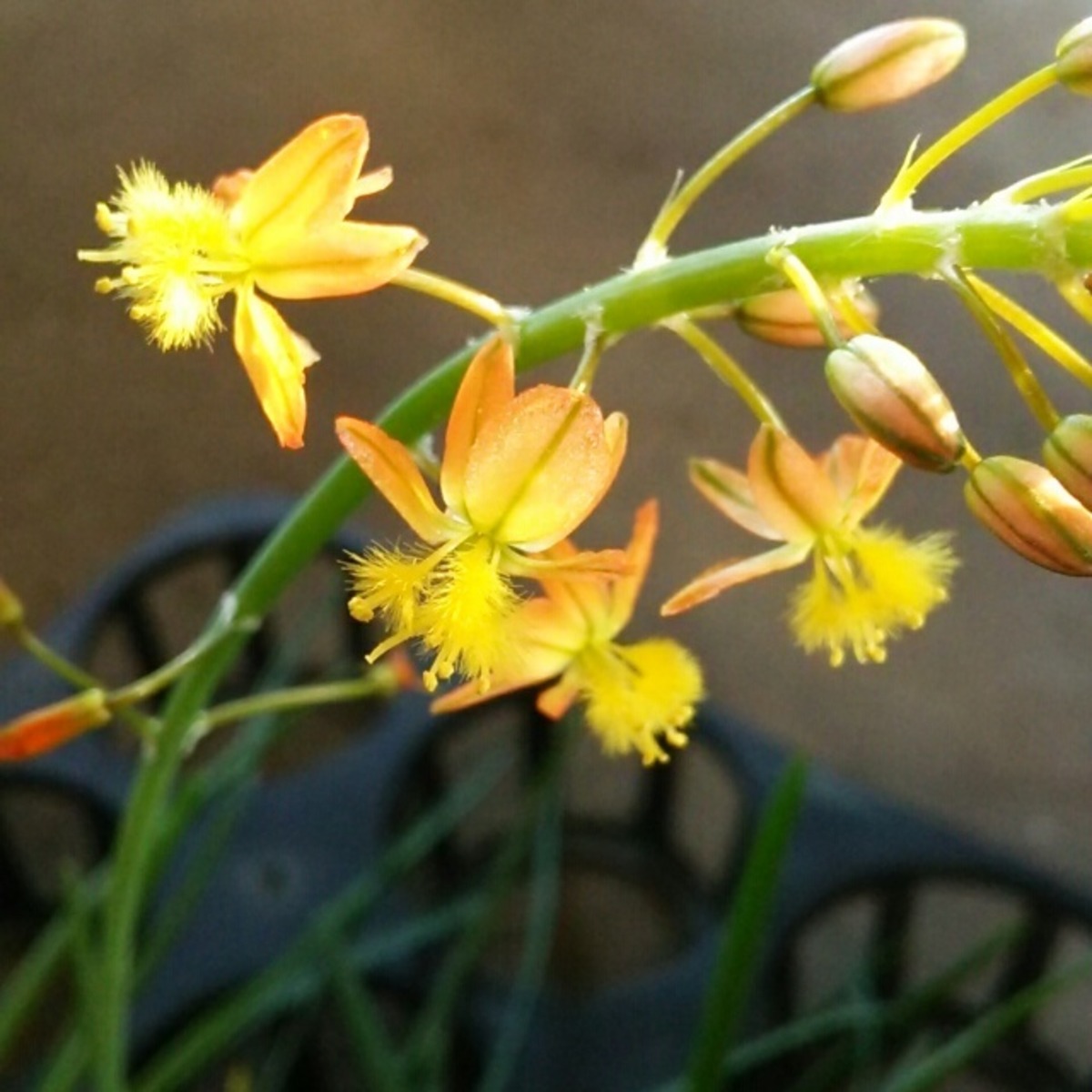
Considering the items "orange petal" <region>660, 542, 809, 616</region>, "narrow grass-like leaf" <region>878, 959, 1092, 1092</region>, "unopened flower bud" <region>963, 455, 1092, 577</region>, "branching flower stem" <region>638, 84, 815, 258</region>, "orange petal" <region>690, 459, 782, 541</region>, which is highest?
"branching flower stem" <region>638, 84, 815, 258</region>

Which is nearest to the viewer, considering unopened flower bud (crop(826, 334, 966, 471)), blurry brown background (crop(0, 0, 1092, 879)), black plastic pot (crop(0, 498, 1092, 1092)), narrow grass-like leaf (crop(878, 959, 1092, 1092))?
unopened flower bud (crop(826, 334, 966, 471))

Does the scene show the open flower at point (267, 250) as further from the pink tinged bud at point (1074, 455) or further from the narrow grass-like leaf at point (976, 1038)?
the narrow grass-like leaf at point (976, 1038)

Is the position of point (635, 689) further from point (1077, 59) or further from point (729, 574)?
point (1077, 59)

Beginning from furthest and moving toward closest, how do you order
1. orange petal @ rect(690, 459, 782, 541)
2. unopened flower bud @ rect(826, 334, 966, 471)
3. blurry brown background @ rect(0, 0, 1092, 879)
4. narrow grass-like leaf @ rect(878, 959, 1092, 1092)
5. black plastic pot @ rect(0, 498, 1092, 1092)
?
blurry brown background @ rect(0, 0, 1092, 879) < black plastic pot @ rect(0, 498, 1092, 1092) < narrow grass-like leaf @ rect(878, 959, 1092, 1092) < orange petal @ rect(690, 459, 782, 541) < unopened flower bud @ rect(826, 334, 966, 471)

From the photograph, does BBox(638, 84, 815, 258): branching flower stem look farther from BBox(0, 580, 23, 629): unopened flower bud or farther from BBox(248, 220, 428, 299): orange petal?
BBox(0, 580, 23, 629): unopened flower bud

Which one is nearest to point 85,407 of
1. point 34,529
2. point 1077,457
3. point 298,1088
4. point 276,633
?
point 34,529

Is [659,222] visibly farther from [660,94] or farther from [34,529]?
[660,94]

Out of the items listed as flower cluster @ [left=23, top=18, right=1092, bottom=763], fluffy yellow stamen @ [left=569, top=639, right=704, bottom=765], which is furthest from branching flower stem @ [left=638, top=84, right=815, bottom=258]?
fluffy yellow stamen @ [left=569, top=639, right=704, bottom=765]

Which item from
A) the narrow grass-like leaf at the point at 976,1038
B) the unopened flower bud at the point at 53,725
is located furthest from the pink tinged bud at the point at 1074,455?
the narrow grass-like leaf at the point at 976,1038
